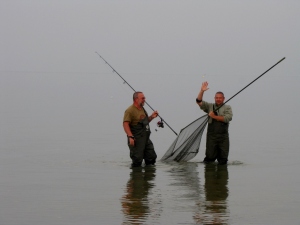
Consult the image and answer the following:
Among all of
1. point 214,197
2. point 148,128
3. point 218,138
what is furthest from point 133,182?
point 218,138

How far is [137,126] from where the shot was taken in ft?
47.4

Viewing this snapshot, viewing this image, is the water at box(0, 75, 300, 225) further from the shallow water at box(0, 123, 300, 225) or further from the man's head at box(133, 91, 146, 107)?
the man's head at box(133, 91, 146, 107)

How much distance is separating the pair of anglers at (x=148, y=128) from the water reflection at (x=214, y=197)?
1.28 ft

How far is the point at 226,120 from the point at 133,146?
1592mm

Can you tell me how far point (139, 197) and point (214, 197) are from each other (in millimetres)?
1009

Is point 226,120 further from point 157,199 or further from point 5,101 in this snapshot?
point 5,101

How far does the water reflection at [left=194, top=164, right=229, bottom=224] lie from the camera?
10.2m

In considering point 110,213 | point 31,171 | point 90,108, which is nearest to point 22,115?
point 90,108

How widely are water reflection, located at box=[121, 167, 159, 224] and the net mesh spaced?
1.10 metres

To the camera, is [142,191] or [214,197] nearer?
[214,197]

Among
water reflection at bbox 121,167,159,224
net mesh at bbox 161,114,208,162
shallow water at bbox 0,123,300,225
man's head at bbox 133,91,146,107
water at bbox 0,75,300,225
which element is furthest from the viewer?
net mesh at bbox 161,114,208,162

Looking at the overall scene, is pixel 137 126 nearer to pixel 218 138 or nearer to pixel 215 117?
pixel 215 117

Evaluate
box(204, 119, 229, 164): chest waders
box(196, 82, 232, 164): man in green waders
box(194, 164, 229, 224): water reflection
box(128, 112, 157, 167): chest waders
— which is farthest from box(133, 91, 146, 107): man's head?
box(194, 164, 229, 224): water reflection

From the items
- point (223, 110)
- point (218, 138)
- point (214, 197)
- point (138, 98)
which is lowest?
point (214, 197)
